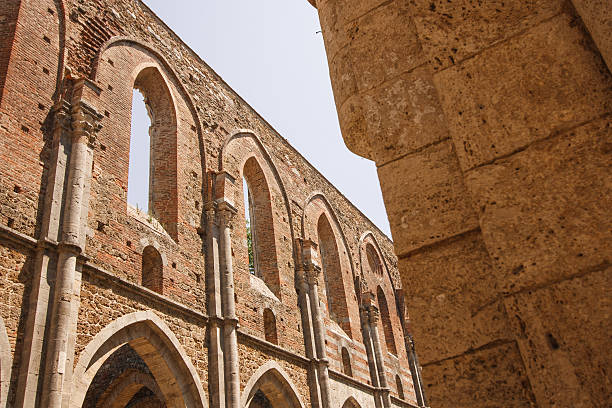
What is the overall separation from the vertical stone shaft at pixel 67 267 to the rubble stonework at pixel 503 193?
220 inches

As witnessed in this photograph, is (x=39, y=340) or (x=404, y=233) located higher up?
(x=39, y=340)

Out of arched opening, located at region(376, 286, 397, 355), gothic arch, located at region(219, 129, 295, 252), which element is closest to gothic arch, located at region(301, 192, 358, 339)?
gothic arch, located at region(219, 129, 295, 252)

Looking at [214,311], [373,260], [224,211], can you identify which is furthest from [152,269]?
[373,260]

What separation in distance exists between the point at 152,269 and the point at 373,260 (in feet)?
44.8

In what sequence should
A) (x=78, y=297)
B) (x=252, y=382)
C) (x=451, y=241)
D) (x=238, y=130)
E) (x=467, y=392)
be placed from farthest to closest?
(x=238, y=130) < (x=252, y=382) < (x=78, y=297) < (x=451, y=241) < (x=467, y=392)

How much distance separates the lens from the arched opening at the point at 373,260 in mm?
21297

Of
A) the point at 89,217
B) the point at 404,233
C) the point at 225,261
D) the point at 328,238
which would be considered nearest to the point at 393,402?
the point at 328,238

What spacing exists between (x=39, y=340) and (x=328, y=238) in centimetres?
1244

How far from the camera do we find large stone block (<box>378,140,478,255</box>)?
2.05 m

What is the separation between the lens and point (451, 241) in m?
2.03

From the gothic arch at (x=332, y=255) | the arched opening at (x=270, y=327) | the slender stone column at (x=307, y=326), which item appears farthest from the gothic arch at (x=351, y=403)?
the arched opening at (x=270, y=327)

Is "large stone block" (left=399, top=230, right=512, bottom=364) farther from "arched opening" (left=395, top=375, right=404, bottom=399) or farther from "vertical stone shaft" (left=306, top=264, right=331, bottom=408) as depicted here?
"arched opening" (left=395, top=375, right=404, bottom=399)

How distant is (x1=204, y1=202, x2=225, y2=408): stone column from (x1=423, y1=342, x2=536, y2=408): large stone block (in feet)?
26.0

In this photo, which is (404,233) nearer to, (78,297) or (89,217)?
(78,297)
